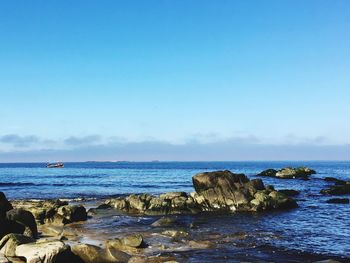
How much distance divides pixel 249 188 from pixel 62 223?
1908 cm

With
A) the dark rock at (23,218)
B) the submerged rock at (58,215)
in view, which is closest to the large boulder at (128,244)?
the dark rock at (23,218)

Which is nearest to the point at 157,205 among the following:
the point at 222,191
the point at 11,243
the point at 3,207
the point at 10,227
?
the point at 222,191

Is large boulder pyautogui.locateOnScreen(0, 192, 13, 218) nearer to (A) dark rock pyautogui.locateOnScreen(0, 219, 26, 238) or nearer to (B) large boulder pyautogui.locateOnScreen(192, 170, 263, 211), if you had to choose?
(A) dark rock pyautogui.locateOnScreen(0, 219, 26, 238)

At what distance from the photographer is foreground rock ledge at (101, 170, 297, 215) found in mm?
35312

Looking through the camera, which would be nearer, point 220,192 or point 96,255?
point 96,255

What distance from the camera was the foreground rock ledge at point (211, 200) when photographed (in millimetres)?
35312

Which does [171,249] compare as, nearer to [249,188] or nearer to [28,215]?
[28,215]

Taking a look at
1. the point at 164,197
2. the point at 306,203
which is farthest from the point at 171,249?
the point at 306,203

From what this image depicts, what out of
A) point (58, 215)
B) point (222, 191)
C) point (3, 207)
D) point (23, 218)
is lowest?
point (58, 215)

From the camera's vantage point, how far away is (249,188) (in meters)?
38.9

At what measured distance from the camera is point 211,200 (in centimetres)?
3694

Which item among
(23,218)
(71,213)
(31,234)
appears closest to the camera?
(31,234)

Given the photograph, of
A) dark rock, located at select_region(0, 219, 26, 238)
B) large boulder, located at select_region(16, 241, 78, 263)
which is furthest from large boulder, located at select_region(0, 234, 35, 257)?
dark rock, located at select_region(0, 219, 26, 238)

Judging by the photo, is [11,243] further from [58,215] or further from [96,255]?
[58,215]
